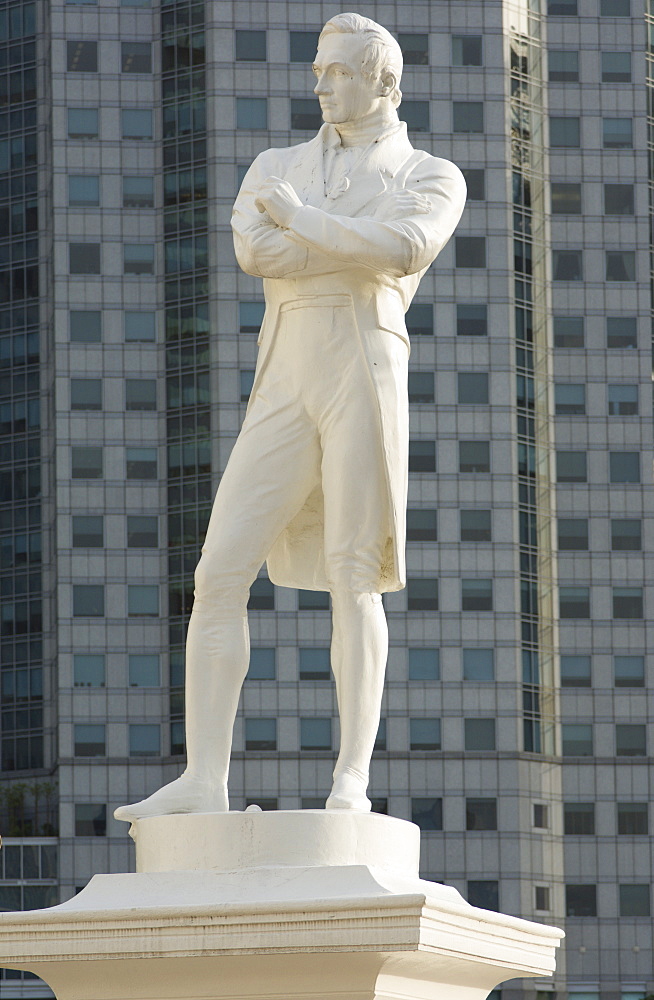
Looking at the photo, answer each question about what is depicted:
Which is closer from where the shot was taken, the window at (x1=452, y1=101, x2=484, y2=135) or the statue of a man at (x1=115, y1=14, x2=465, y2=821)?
the statue of a man at (x1=115, y1=14, x2=465, y2=821)

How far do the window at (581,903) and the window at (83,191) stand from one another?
29717 millimetres

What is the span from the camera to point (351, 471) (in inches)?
419

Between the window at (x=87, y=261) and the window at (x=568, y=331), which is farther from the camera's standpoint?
the window at (x=87, y=261)

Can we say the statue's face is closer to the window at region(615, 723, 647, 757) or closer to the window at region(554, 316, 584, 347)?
the window at region(615, 723, 647, 757)

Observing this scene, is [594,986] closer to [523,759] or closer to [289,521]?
[523,759]

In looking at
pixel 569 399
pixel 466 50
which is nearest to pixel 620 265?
pixel 569 399

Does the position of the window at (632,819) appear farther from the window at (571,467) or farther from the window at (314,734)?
the window at (571,467)

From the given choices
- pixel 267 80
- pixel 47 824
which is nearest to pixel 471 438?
pixel 267 80

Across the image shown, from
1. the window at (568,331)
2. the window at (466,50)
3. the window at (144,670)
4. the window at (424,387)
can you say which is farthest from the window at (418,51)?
the window at (144,670)

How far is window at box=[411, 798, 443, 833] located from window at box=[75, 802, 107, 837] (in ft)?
34.5

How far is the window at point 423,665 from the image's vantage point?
231 feet

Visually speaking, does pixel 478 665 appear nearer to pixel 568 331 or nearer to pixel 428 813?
pixel 428 813

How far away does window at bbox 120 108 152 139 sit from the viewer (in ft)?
248

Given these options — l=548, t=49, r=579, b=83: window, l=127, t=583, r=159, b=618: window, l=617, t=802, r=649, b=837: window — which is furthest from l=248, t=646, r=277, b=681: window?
l=548, t=49, r=579, b=83: window
